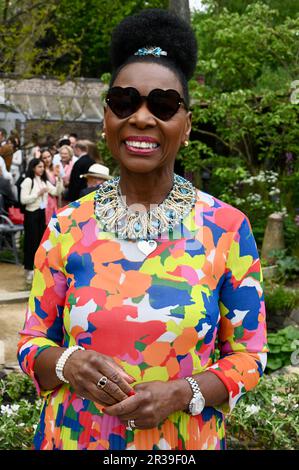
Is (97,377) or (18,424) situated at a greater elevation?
(97,377)

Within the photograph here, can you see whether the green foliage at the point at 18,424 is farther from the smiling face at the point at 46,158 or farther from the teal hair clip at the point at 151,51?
the smiling face at the point at 46,158

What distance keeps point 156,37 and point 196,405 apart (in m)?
1.01

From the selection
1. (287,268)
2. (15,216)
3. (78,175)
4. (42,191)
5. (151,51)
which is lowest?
(15,216)

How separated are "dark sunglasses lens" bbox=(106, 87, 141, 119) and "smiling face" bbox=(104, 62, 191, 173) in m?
0.01

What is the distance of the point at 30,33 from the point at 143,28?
9080 mm

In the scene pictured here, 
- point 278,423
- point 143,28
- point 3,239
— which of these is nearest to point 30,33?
point 3,239

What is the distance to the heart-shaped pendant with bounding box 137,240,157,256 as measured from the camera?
1930mm

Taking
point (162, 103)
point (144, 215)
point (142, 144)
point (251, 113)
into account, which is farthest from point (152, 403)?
point (251, 113)

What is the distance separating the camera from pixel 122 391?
68.4 inches

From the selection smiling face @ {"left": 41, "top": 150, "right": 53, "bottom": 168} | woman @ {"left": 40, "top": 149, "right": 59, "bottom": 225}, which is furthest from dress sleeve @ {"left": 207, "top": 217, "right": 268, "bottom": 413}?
smiling face @ {"left": 41, "top": 150, "right": 53, "bottom": 168}

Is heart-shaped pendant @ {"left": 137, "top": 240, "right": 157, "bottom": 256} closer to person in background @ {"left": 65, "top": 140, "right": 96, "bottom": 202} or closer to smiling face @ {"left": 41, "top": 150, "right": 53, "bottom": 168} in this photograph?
person in background @ {"left": 65, "top": 140, "right": 96, "bottom": 202}

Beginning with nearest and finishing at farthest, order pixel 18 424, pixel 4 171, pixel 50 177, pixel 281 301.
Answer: pixel 18 424 < pixel 281 301 < pixel 50 177 < pixel 4 171

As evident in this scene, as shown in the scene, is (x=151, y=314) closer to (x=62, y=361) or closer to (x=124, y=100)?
(x=62, y=361)

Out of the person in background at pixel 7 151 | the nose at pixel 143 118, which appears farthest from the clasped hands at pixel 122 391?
the person in background at pixel 7 151
